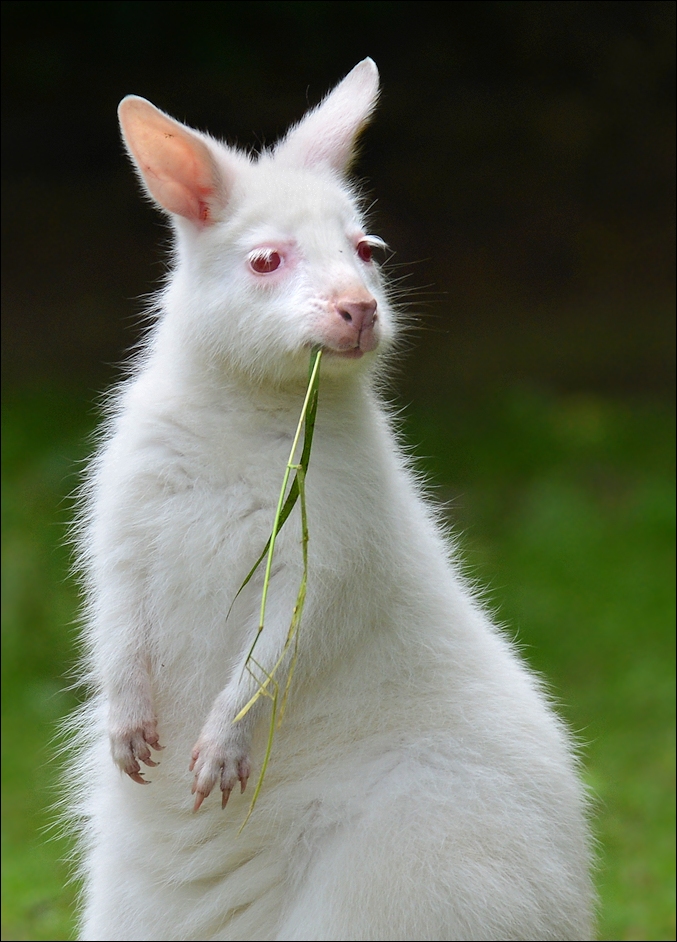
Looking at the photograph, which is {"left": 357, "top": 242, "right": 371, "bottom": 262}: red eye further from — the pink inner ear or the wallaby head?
the pink inner ear

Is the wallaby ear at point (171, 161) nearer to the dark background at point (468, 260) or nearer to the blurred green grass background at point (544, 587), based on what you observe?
the blurred green grass background at point (544, 587)

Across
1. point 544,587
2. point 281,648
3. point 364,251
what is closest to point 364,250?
point 364,251

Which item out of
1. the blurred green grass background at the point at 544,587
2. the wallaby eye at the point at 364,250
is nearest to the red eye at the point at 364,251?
the wallaby eye at the point at 364,250

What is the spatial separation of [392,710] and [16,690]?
4481mm

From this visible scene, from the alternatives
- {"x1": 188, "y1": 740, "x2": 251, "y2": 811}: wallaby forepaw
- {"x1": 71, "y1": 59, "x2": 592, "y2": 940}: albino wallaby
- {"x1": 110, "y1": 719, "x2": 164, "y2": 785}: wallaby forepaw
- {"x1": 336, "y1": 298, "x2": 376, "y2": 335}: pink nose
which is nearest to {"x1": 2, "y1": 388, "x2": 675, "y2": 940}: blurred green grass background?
{"x1": 71, "y1": 59, "x2": 592, "y2": 940}: albino wallaby

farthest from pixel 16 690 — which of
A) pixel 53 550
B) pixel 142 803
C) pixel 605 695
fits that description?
pixel 142 803

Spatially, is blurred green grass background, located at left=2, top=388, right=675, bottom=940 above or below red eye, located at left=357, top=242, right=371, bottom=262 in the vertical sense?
below

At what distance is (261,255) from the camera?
3605mm

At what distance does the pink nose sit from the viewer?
3432 mm

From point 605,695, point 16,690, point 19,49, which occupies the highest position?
point 19,49

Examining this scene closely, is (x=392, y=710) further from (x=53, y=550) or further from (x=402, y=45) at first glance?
(x=402, y=45)

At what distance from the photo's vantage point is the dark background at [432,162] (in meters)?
11.2

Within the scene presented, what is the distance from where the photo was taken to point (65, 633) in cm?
810

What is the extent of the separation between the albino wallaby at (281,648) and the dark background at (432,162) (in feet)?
22.2
